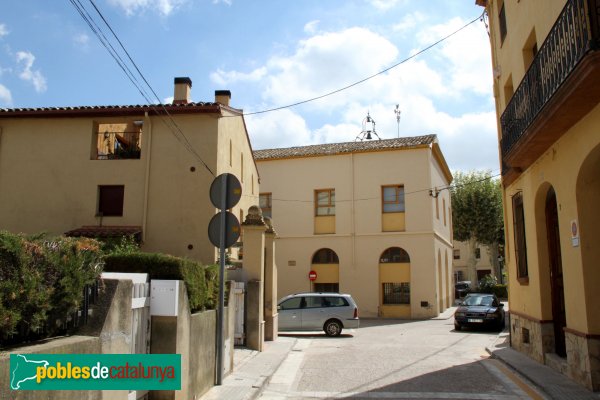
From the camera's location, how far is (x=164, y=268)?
6859mm

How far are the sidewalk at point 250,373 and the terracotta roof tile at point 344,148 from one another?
17.1 m

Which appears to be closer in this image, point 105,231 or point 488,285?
point 105,231

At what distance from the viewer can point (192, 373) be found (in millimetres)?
7129

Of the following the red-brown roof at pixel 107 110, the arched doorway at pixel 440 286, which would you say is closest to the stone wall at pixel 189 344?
the red-brown roof at pixel 107 110

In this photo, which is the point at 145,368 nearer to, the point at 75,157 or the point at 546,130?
the point at 546,130

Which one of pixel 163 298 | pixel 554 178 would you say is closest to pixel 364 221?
pixel 554 178

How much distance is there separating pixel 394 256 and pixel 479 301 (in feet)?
24.7

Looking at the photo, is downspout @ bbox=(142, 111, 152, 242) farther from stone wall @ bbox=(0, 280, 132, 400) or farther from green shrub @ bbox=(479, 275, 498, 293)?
green shrub @ bbox=(479, 275, 498, 293)

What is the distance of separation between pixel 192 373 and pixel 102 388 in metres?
2.66

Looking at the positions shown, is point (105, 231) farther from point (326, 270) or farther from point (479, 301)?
point (479, 301)

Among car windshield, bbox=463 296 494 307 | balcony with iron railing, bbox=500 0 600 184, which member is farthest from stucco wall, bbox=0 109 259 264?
car windshield, bbox=463 296 494 307

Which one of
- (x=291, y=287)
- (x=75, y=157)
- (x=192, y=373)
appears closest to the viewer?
(x=192, y=373)

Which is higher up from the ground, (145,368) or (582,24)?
(582,24)

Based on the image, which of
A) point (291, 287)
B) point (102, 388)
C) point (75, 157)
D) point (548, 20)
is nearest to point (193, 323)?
point (102, 388)
